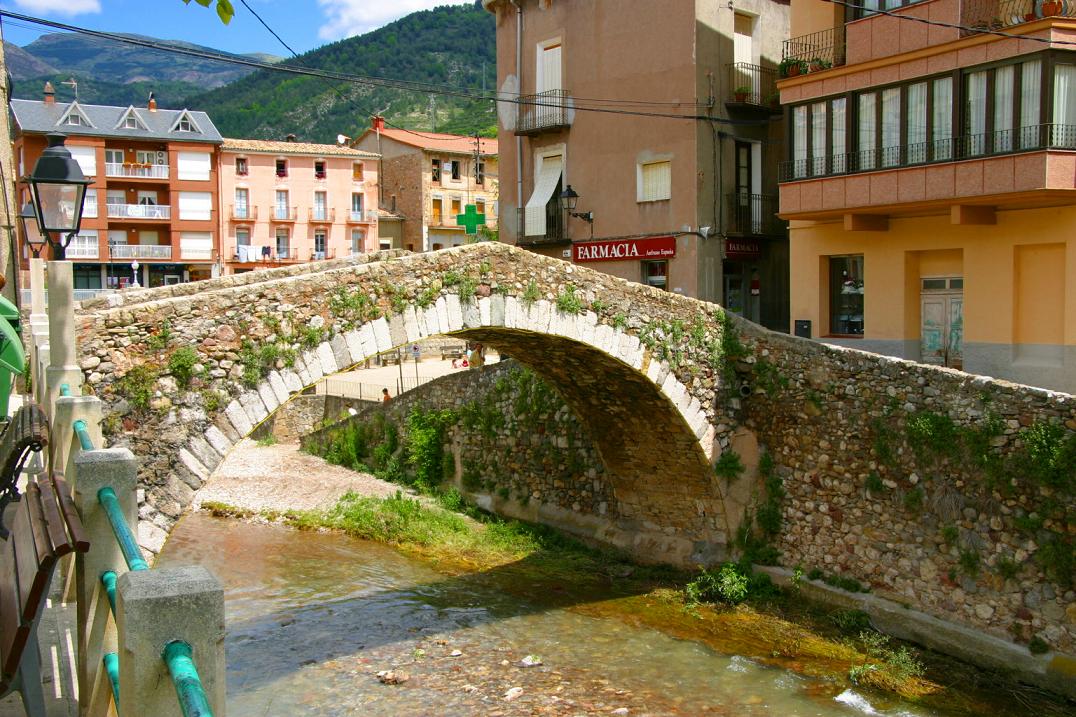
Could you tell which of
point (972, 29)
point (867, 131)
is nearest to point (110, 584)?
point (972, 29)

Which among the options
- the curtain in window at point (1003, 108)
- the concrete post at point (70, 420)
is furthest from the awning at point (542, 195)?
the concrete post at point (70, 420)

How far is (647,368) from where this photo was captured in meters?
12.4

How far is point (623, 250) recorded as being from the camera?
20359 millimetres

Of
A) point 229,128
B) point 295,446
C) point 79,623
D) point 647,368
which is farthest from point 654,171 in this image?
point 229,128

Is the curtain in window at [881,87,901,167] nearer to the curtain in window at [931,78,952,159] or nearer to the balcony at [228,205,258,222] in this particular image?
the curtain in window at [931,78,952,159]

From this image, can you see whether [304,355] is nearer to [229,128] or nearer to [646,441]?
[646,441]

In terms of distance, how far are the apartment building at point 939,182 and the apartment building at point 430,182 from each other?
28811mm

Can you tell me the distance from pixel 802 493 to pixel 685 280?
7.37 m

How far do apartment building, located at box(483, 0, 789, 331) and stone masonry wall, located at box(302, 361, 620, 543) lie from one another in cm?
456

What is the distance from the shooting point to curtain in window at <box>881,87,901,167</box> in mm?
14414

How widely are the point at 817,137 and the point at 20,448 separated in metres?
13.7

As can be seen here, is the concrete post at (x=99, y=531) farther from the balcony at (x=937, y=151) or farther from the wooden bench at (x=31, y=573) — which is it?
the balcony at (x=937, y=151)

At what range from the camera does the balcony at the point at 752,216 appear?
1948 cm

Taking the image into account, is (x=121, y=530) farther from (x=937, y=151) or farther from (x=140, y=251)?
(x=140, y=251)
